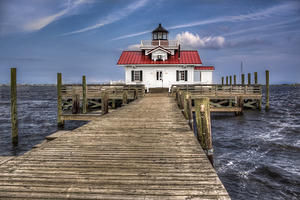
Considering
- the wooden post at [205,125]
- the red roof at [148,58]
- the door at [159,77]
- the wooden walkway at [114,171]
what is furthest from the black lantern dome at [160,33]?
the wooden walkway at [114,171]

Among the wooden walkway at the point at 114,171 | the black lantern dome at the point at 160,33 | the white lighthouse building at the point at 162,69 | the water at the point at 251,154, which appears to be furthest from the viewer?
the black lantern dome at the point at 160,33

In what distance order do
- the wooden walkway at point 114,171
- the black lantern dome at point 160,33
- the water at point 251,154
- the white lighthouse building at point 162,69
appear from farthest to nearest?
the black lantern dome at point 160,33, the white lighthouse building at point 162,69, the water at point 251,154, the wooden walkway at point 114,171

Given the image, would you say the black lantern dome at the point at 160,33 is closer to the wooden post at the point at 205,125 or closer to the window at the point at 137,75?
the window at the point at 137,75

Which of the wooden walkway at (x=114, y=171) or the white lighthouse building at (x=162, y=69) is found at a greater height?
the white lighthouse building at (x=162, y=69)

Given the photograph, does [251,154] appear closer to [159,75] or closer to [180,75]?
[180,75]

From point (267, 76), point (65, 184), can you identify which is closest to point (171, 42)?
point (267, 76)

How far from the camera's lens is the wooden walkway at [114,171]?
3422 millimetres

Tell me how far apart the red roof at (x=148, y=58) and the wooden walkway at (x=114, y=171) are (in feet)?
82.5

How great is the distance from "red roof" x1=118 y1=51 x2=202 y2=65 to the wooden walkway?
990 inches

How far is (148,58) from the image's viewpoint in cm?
3247

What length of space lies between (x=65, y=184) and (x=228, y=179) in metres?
6.26

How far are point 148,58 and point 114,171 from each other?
29.1 m

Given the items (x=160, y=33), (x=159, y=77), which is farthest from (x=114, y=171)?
(x=160, y=33)

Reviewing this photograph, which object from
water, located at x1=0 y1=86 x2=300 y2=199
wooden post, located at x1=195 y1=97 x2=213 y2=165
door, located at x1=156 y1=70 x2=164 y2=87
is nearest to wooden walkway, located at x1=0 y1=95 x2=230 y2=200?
wooden post, located at x1=195 y1=97 x2=213 y2=165
